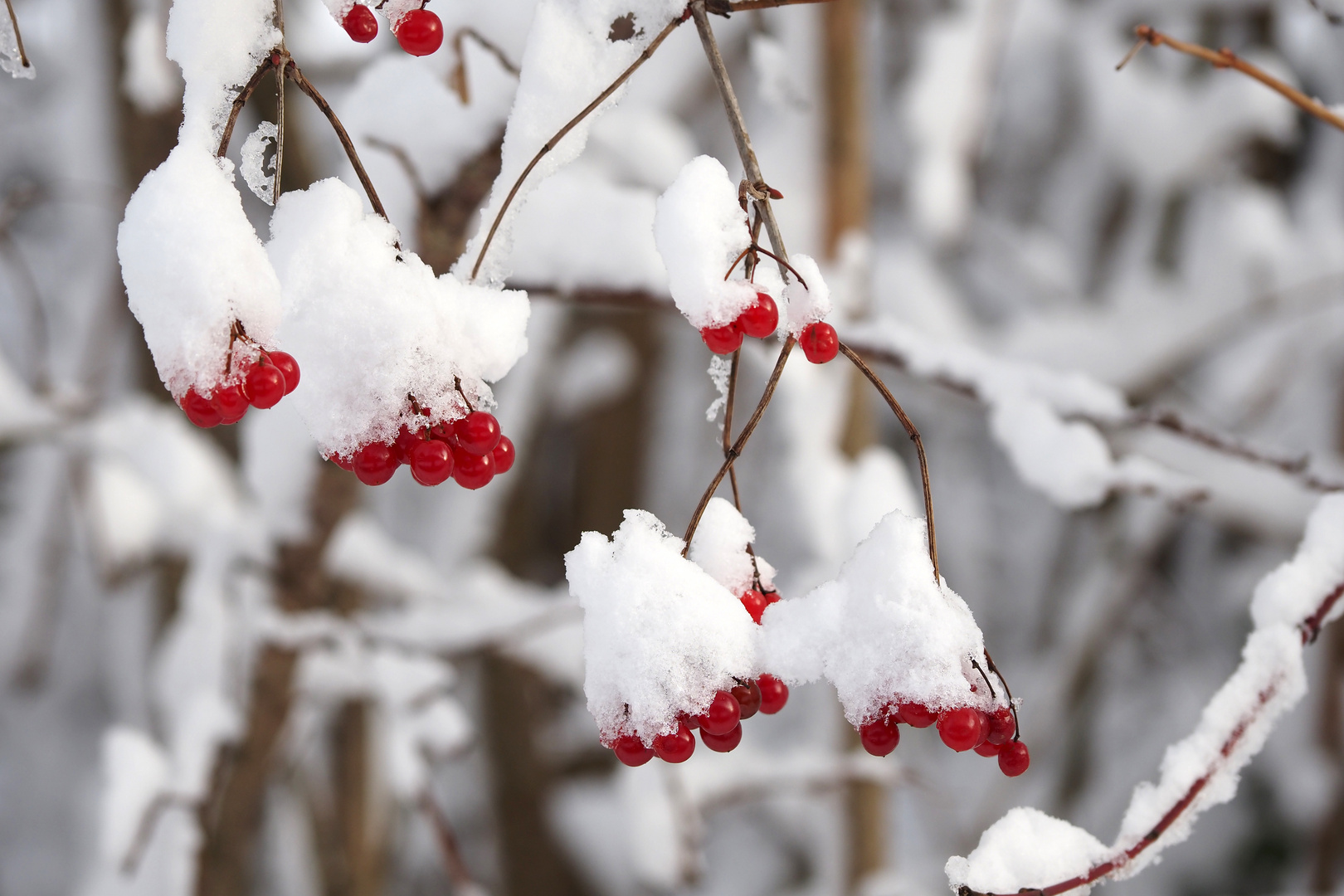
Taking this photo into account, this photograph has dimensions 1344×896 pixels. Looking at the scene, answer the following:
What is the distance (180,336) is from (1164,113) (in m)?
2.36

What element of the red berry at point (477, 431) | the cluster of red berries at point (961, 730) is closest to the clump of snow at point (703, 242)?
the red berry at point (477, 431)

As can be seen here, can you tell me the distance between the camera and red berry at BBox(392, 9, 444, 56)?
52cm

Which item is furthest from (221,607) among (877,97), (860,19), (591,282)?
(877,97)

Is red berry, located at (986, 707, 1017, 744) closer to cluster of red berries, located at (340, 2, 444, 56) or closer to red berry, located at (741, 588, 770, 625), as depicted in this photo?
red berry, located at (741, 588, 770, 625)

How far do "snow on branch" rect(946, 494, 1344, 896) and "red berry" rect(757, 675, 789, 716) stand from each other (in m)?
0.12

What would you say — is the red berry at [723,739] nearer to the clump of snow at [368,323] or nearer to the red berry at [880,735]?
the red berry at [880,735]

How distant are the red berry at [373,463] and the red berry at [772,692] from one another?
0.25m

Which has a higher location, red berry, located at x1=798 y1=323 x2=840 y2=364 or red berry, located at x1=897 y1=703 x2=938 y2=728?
red berry, located at x1=798 y1=323 x2=840 y2=364

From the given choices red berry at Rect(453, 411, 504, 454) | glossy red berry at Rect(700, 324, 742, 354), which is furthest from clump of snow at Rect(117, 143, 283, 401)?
glossy red berry at Rect(700, 324, 742, 354)

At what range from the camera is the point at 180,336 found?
43cm

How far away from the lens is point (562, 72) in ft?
1.74

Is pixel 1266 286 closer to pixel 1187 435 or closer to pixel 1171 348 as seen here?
pixel 1171 348

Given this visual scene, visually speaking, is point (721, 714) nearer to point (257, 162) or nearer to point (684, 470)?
point (257, 162)

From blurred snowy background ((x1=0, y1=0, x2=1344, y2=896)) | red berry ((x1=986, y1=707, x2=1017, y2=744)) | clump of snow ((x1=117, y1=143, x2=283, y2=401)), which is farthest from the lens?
blurred snowy background ((x1=0, y1=0, x2=1344, y2=896))
